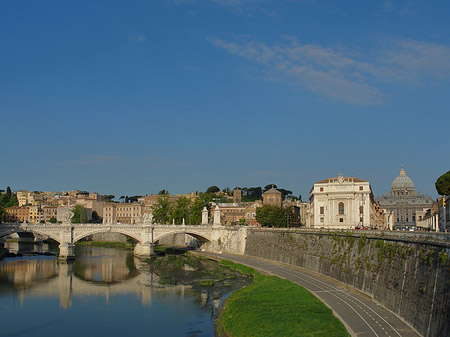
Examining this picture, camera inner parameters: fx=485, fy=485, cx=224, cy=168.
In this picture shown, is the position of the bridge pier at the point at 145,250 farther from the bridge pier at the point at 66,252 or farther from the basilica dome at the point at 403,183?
the basilica dome at the point at 403,183

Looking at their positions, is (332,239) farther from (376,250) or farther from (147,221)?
(147,221)

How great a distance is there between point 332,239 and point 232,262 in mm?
17658

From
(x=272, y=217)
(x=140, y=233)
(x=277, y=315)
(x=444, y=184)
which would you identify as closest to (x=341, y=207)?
(x=272, y=217)

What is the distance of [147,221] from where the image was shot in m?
74.1

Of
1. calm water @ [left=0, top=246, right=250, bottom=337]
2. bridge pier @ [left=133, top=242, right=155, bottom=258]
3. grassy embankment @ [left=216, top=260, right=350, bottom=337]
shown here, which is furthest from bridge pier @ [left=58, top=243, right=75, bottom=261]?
grassy embankment @ [left=216, top=260, right=350, bottom=337]

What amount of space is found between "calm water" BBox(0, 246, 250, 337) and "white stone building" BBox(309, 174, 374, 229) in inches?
974

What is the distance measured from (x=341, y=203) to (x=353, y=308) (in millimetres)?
50600

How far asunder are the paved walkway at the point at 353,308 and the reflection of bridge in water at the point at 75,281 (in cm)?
918

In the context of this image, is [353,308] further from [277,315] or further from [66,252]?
[66,252]

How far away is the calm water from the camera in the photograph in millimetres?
31766

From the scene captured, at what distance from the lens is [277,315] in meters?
29.5

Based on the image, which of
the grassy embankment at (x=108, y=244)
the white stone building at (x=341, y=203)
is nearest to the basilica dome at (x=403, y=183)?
the white stone building at (x=341, y=203)

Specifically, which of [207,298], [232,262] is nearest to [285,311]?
[207,298]

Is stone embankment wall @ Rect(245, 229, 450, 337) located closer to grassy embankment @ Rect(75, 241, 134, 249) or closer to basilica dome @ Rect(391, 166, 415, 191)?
grassy embankment @ Rect(75, 241, 134, 249)
